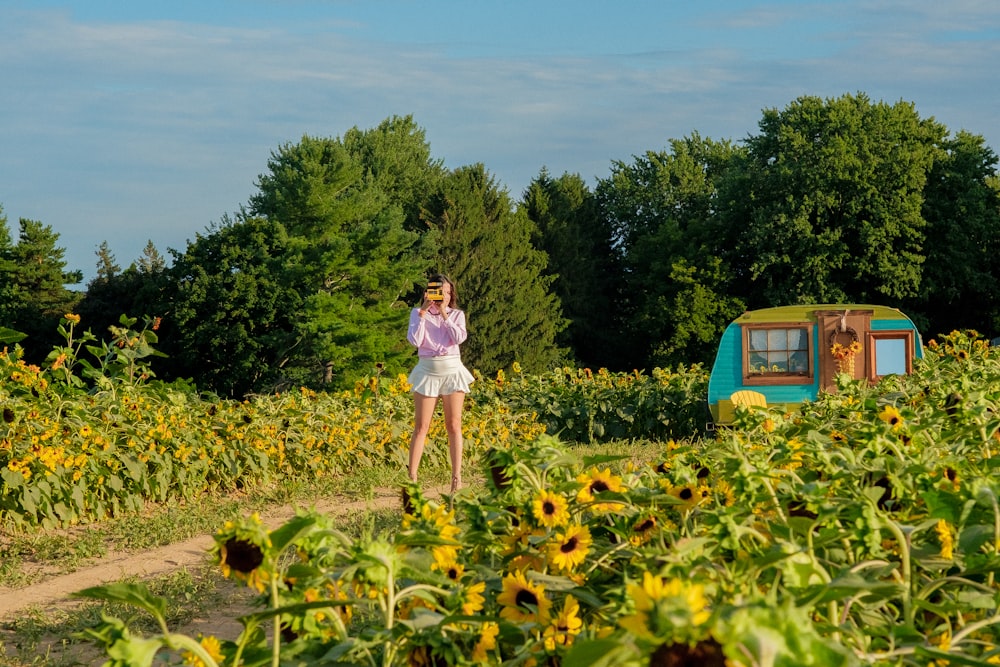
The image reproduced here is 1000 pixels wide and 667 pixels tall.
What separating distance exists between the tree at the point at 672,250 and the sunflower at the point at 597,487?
3910cm

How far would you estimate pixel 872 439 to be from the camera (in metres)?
2.43

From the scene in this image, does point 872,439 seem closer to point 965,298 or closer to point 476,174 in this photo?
point 965,298

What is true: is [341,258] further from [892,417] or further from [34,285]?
[892,417]

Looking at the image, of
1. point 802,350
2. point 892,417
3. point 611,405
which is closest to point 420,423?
point 892,417

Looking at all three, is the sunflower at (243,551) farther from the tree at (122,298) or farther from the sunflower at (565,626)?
the tree at (122,298)

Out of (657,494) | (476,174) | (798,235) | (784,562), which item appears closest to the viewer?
(784,562)

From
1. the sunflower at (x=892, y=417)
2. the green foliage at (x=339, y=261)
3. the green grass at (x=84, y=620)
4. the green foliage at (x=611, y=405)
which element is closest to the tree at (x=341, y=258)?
the green foliage at (x=339, y=261)

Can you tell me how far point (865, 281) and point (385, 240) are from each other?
1692 cm

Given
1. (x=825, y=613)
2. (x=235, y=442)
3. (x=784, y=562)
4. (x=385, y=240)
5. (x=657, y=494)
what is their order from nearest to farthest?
1. (x=784, y=562)
2. (x=825, y=613)
3. (x=657, y=494)
4. (x=235, y=442)
5. (x=385, y=240)

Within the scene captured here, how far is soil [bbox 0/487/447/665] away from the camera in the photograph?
184 inches

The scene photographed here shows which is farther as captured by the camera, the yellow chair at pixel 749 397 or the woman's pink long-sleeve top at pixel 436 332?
the yellow chair at pixel 749 397

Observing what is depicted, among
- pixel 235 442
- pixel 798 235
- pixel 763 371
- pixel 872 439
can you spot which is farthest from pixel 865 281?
pixel 872 439

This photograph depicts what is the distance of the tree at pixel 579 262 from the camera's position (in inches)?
1816

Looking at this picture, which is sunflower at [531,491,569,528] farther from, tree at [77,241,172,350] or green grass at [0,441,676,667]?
tree at [77,241,172,350]
